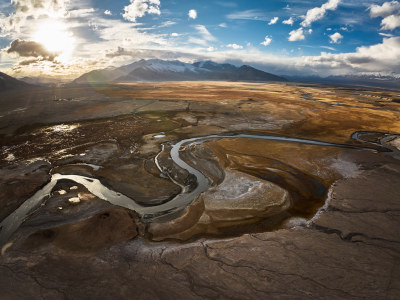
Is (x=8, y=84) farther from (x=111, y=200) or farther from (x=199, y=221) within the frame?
(x=199, y=221)

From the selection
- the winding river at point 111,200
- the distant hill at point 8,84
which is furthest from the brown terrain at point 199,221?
the distant hill at point 8,84

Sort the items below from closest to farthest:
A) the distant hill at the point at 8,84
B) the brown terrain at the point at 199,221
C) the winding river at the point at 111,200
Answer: the brown terrain at the point at 199,221
the winding river at the point at 111,200
the distant hill at the point at 8,84

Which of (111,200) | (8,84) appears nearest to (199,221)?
(111,200)

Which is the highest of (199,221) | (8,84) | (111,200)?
(8,84)

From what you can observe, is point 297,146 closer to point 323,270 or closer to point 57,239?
point 323,270

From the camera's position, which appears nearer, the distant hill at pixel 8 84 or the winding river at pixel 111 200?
the winding river at pixel 111 200

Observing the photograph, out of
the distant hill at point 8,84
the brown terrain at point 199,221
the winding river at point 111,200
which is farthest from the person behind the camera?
the distant hill at point 8,84

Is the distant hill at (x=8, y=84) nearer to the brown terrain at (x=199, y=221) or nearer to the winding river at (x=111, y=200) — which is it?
the brown terrain at (x=199, y=221)

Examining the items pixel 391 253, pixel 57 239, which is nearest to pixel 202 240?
pixel 57 239
